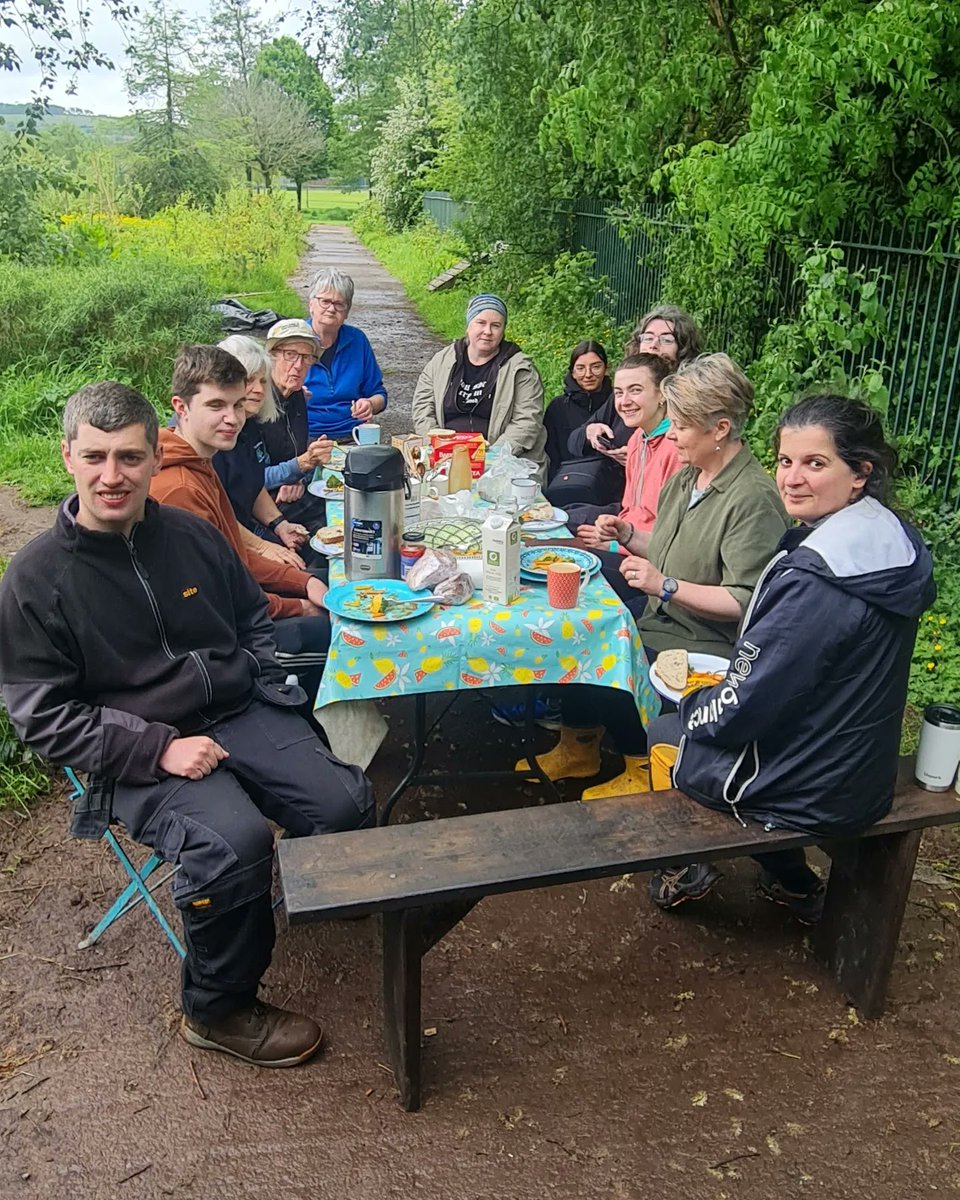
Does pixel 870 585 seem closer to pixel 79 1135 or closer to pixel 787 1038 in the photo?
pixel 787 1038

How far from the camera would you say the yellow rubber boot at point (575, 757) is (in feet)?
12.9

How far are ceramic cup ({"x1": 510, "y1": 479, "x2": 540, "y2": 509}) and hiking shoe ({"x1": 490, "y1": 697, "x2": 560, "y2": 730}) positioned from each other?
86cm

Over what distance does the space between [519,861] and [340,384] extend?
408 cm

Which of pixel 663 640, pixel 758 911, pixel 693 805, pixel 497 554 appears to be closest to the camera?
pixel 693 805

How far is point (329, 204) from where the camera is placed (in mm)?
62312

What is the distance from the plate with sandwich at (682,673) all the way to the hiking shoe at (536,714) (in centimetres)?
127

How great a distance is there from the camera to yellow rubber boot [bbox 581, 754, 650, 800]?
146 inches

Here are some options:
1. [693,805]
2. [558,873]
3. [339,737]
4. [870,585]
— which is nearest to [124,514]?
[339,737]

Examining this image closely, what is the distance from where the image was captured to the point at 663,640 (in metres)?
3.47

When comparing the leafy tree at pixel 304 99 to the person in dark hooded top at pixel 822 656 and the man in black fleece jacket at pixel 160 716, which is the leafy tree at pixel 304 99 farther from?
the person in dark hooded top at pixel 822 656

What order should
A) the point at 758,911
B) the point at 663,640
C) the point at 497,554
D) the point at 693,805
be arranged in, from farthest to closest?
the point at 663,640 → the point at 758,911 → the point at 497,554 → the point at 693,805

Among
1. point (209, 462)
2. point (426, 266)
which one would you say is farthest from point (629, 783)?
point (426, 266)

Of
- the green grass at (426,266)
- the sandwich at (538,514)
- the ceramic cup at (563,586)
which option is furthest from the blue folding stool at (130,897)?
the green grass at (426,266)

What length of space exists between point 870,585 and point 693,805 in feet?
2.54
